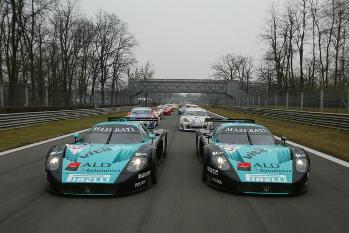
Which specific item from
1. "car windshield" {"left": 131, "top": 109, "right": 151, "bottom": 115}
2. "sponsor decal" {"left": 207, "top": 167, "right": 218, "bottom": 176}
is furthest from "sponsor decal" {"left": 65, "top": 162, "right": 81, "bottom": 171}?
"car windshield" {"left": 131, "top": 109, "right": 151, "bottom": 115}

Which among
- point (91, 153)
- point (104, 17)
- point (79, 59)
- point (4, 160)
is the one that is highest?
point (104, 17)

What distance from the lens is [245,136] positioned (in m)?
8.32

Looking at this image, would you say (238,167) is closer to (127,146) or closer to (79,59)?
(127,146)

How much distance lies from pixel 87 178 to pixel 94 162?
19.0 inches

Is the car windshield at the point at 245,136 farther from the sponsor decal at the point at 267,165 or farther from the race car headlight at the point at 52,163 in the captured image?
the race car headlight at the point at 52,163

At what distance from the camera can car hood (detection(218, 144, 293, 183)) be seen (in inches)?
249

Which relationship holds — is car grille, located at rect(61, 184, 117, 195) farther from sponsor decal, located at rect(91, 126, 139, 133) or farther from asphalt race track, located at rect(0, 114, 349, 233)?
sponsor decal, located at rect(91, 126, 139, 133)

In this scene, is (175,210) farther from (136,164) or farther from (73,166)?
(73,166)

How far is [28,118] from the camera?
23.2 m

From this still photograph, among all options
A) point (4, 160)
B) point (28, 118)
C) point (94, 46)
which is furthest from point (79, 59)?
point (4, 160)

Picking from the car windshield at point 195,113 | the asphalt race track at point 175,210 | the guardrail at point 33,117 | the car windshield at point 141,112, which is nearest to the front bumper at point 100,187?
the asphalt race track at point 175,210

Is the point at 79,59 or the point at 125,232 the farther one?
the point at 79,59

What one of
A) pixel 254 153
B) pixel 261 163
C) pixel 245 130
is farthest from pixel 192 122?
pixel 261 163

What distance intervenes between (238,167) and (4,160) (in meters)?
6.79
